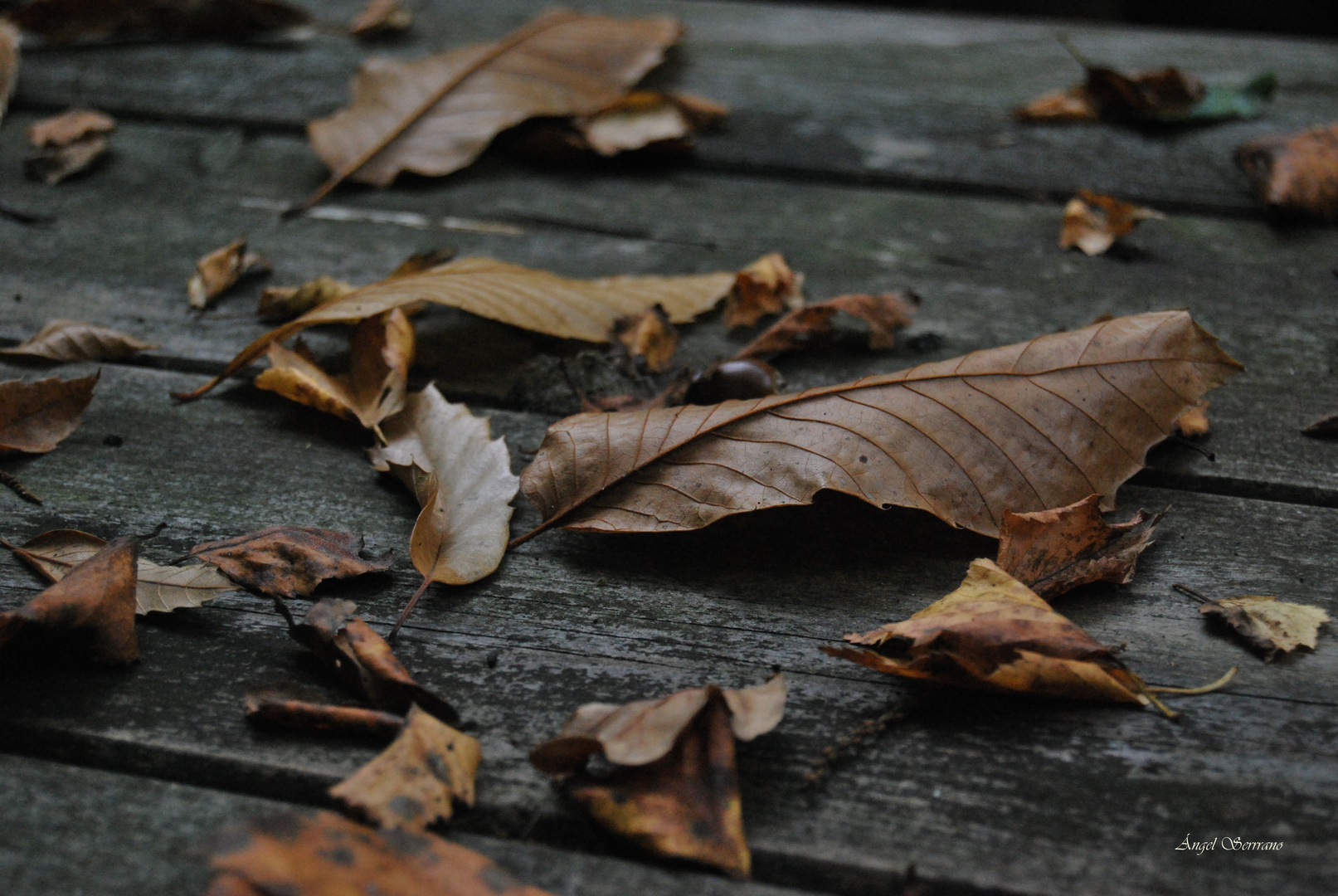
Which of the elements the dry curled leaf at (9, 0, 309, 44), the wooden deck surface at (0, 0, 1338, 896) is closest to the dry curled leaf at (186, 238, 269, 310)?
the wooden deck surface at (0, 0, 1338, 896)

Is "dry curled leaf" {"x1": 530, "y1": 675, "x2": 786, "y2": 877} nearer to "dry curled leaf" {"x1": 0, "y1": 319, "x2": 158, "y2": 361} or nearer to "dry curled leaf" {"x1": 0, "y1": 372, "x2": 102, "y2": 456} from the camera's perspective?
"dry curled leaf" {"x1": 0, "y1": 372, "x2": 102, "y2": 456}

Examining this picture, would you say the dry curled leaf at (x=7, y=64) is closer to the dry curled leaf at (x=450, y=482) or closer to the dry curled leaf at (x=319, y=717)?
the dry curled leaf at (x=450, y=482)

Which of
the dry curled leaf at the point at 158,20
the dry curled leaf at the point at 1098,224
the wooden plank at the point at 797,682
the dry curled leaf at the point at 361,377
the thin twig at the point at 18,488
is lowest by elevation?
the wooden plank at the point at 797,682

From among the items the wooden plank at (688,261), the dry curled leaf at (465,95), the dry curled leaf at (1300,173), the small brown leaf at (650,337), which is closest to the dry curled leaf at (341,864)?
the wooden plank at (688,261)

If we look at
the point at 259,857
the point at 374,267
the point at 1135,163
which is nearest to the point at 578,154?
the point at 374,267

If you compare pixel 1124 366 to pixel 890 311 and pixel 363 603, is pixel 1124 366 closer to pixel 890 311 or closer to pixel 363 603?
pixel 890 311

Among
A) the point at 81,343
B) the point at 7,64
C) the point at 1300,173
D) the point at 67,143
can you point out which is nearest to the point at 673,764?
the point at 81,343
